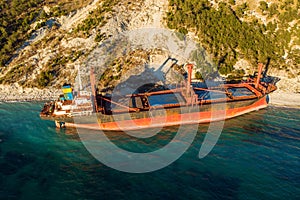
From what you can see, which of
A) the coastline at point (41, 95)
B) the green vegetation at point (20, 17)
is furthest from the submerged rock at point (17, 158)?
the green vegetation at point (20, 17)

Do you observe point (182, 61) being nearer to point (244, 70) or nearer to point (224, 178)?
point (244, 70)

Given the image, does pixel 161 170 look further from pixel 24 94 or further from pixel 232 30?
pixel 232 30

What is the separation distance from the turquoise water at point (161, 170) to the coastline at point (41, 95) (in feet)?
26.2

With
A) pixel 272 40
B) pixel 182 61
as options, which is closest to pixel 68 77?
pixel 182 61

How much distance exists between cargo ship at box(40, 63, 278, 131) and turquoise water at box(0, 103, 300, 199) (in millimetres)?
2151

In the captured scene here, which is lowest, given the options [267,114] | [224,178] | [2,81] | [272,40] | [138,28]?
[224,178]

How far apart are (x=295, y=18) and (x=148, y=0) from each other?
38.8 meters

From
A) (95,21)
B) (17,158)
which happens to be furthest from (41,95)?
(95,21)

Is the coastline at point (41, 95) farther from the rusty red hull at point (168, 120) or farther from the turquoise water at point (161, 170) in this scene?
the rusty red hull at point (168, 120)

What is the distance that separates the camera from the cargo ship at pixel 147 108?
37219 mm

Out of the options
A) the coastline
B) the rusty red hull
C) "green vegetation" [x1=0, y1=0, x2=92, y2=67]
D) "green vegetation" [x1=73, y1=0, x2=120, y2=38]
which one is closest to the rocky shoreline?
the coastline

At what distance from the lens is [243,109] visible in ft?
143

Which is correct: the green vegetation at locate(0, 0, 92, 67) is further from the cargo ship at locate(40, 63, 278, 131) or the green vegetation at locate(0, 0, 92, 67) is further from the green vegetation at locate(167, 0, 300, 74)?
the green vegetation at locate(167, 0, 300, 74)

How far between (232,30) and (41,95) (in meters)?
47.5
